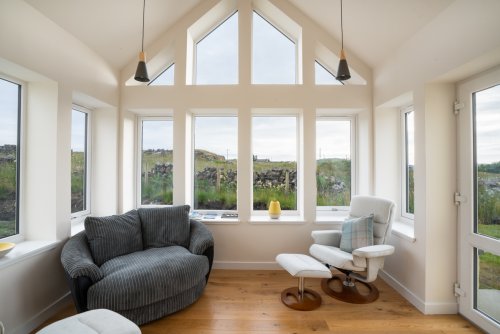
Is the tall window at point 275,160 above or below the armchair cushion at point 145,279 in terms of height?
above

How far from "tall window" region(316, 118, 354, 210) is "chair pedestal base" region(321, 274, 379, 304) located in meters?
1.07

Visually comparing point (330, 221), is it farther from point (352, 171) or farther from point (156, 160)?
point (156, 160)

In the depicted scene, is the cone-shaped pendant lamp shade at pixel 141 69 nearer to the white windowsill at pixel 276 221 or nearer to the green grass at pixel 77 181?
the green grass at pixel 77 181

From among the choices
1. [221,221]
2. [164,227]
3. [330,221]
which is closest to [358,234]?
[330,221]

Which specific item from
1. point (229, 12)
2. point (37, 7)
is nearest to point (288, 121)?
point (229, 12)

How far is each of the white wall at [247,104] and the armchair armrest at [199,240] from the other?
0.38 meters

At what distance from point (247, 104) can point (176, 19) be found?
1452 millimetres

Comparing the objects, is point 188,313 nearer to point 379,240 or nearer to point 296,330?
point 296,330

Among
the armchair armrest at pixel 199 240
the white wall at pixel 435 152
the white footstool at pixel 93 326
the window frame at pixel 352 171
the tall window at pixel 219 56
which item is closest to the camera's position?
the white footstool at pixel 93 326

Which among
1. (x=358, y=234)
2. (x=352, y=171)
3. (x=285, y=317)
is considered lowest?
(x=285, y=317)

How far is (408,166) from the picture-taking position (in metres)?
2.90

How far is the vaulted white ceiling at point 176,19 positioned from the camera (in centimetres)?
210

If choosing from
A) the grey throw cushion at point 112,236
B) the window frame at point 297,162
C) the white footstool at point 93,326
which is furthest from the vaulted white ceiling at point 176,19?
the white footstool at point 93,326

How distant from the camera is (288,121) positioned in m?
3.39
